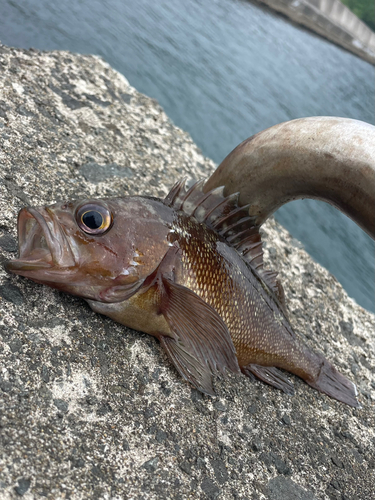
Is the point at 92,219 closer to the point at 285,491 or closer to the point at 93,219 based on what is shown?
the point at 93,219

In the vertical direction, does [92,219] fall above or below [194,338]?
above

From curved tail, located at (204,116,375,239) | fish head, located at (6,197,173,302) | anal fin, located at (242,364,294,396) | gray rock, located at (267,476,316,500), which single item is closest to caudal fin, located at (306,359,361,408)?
anal fin, located at (242,364,294,396)

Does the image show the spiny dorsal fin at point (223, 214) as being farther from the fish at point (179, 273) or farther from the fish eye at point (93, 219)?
the fish eye at point (93, 219)

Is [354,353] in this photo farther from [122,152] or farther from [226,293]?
[122,152]

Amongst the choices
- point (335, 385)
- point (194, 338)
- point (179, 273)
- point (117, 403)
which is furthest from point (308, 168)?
point (117, 403)

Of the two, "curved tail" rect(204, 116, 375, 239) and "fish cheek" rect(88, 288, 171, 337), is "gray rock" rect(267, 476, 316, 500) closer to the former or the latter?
"fish cheek" rect(88, 288, 171, 337)
